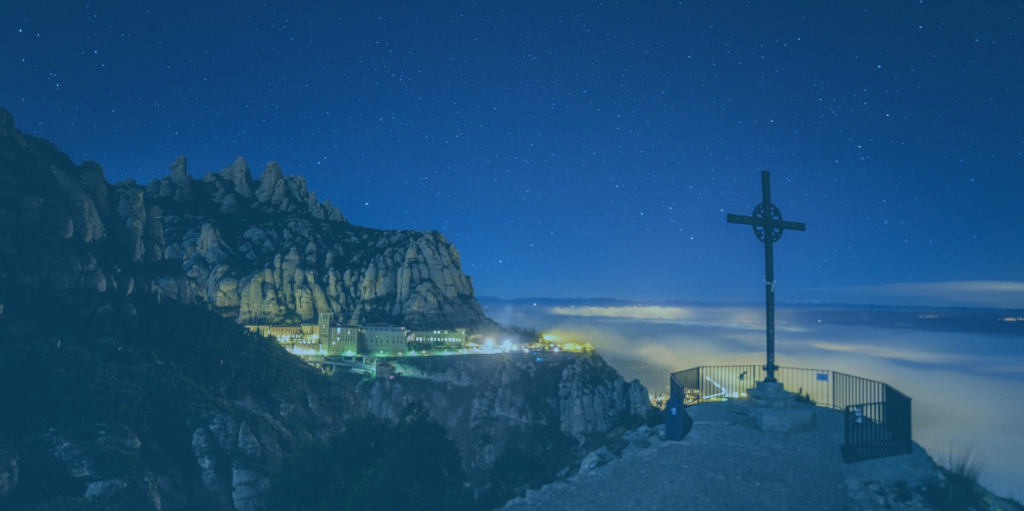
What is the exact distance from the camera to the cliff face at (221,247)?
2790 inches

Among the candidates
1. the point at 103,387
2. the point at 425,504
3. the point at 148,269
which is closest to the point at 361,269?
the point at 148,269

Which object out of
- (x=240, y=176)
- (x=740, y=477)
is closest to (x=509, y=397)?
(x=740, y=477)

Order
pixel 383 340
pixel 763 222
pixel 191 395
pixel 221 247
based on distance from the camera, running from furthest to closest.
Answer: pixel 221 247 → pixel 383 340 → pixel 191 395 → pixel 763 222

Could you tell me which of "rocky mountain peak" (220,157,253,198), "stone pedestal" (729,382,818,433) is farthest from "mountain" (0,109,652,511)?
"rocky mountain peak" (220,157,253,198)

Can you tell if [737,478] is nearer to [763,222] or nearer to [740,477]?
[740,477]

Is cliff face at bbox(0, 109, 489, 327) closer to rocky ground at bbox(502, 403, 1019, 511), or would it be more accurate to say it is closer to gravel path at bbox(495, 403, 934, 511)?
rocky ground at bbox(502, 403, 1019, 511)

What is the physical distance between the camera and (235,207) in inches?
6678

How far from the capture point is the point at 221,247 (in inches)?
5817

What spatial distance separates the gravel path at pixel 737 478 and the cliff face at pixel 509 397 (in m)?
75.7

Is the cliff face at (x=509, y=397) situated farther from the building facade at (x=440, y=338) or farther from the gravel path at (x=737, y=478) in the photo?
the gravel path at (x=737, y=478)

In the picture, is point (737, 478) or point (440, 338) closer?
point (737, 478)

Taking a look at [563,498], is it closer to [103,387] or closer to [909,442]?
[909,442]

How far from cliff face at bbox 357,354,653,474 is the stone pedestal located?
2916 inches

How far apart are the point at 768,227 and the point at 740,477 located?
961cm
